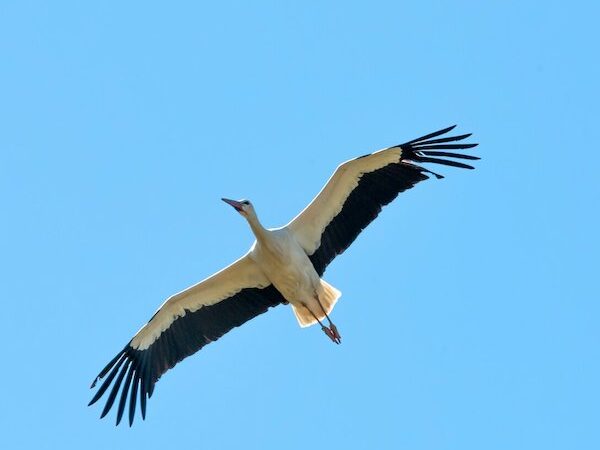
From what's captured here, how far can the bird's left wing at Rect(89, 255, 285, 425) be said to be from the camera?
23.8m

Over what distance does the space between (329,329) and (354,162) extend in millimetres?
1994

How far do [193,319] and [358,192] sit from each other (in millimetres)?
2451

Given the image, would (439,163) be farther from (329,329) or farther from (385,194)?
(329,329)

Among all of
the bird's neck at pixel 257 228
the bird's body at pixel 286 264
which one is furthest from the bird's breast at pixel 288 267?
the bird's neck at pixel 257 228

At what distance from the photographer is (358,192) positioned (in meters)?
23.7

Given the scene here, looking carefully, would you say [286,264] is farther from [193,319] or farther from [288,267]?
[193,319]

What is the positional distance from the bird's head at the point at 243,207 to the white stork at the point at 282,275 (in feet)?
0.04

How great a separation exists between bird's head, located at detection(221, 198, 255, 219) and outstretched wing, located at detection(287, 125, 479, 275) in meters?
0.54

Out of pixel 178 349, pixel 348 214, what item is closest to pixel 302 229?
pixel 348 214

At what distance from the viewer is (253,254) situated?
77.2 ft

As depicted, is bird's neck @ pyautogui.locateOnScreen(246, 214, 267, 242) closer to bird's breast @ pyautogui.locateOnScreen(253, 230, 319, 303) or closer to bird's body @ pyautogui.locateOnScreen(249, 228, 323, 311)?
bird's body @ pyautogui.locateOnScreen(249, 228, 323, 311)

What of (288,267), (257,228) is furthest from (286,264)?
(257,228)

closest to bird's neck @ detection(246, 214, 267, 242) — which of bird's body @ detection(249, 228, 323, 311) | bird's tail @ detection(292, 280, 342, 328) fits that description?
bird's body @ detection(249, 228, 323, 311)

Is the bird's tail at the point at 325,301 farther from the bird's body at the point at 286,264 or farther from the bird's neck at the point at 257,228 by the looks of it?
the bird's neck at the point at 257,228
